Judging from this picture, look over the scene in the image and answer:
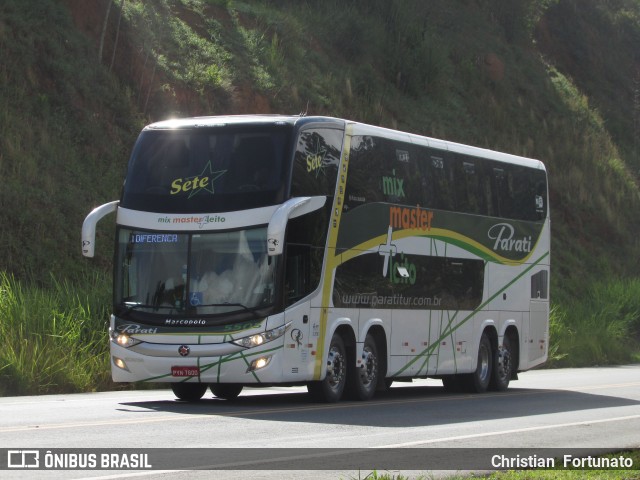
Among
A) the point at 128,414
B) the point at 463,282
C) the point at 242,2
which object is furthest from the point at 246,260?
the point at 242,2

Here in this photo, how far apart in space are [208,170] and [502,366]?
28.5ft

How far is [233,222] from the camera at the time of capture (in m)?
18.1

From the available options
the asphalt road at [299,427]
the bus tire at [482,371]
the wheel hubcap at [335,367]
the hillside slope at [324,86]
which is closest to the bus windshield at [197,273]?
the asphalt road at [299,427]

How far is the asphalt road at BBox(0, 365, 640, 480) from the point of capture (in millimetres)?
11969

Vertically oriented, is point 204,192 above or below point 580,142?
below

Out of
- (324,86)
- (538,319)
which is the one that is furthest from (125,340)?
(324,86)

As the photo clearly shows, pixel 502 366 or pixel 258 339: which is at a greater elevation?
pixel 258 339

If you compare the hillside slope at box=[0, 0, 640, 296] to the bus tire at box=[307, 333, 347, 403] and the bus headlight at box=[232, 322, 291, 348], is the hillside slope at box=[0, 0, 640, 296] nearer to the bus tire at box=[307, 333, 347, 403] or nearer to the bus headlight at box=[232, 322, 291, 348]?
the bus tire at box=[307, 333, 347, 403]

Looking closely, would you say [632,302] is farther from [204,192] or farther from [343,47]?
[204,192]

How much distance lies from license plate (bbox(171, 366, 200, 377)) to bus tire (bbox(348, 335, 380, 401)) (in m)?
3.04

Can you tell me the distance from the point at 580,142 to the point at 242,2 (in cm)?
1847

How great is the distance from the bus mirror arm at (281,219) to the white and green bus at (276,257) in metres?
0.03

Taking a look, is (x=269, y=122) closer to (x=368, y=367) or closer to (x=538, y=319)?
(x=368, y=367)

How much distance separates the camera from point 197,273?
59.7ft
